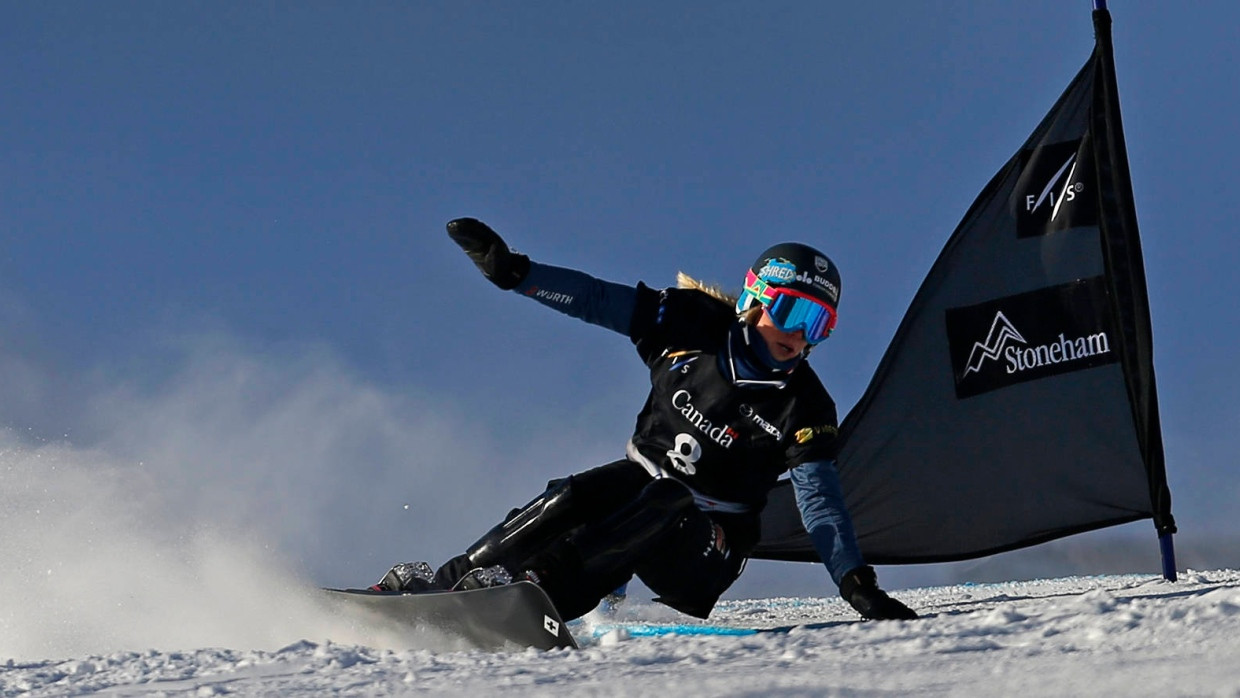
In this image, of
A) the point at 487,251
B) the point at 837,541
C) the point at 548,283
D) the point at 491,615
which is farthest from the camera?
the point at 548,283

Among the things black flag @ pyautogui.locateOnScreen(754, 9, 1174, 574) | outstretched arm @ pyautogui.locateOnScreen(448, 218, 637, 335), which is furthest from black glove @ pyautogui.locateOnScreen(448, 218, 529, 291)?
black flag @ pyautogui.locateOnScreen(754, 9, 1174, 574)

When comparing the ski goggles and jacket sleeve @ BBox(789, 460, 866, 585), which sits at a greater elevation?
the ski goggles

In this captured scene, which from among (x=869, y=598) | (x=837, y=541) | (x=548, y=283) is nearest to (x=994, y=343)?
(x=837, y=541)

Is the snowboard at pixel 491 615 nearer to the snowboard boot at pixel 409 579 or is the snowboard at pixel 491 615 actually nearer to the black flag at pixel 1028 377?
the snowboard boot at pixel 409 579

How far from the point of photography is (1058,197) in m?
5.20

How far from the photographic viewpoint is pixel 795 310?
4.18 m

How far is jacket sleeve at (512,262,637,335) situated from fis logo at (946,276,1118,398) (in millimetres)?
1829

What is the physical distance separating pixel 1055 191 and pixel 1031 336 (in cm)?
68

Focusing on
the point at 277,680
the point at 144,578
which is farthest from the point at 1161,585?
the point at 144,578

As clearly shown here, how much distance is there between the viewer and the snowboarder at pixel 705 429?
379cm

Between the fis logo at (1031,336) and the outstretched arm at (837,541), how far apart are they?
1.51 metres

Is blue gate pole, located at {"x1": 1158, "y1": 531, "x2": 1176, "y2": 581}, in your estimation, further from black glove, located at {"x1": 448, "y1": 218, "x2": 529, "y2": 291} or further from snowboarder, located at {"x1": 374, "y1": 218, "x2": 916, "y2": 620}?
black glove, located at {"x1": 448, "y1": 218, "x2": 529, "y2": 291}

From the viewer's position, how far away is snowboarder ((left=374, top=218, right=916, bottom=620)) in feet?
12.5

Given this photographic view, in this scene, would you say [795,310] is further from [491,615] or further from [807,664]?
[807,664]
